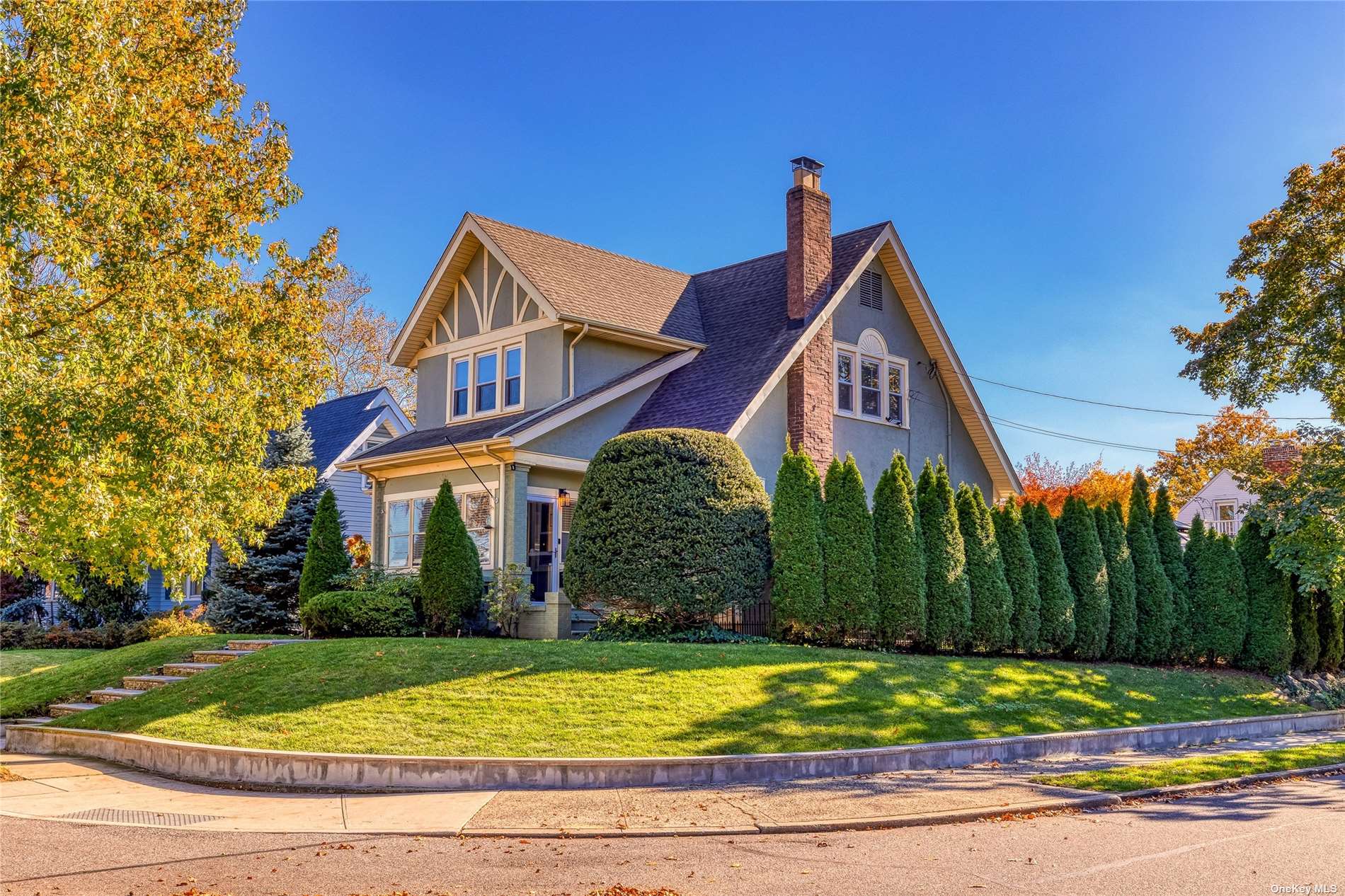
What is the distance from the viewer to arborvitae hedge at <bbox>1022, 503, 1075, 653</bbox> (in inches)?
799

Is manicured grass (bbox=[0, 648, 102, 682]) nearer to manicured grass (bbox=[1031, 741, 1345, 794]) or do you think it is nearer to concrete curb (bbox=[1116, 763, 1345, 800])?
manicured grass (bbox=[1031, 741, 1345, 794])

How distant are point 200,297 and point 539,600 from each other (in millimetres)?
10825

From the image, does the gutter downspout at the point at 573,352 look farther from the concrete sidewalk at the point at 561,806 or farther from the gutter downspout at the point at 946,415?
the concrete sidewalk at the point at 561,806

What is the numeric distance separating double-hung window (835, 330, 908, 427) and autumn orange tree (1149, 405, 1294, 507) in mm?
33331

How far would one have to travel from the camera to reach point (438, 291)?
85.3 ft

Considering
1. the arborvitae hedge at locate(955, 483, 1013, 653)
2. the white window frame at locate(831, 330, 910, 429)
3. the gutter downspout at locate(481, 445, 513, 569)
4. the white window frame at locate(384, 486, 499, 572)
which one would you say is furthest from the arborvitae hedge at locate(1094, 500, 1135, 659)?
the white window frame at locate(384, 486, 499, 572)

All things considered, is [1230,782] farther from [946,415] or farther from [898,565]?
[946,415]

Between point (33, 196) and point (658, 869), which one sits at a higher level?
point (33, 196)

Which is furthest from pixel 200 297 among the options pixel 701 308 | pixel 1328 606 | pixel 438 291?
pixel 1328 606

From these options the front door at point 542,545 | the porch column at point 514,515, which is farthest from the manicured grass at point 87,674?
the front door at point 542,545

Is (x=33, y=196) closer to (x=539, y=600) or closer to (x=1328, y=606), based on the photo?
(x=539, y=600)

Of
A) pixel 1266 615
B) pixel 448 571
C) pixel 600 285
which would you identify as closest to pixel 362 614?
pixel 448 571

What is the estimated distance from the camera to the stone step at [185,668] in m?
17.2

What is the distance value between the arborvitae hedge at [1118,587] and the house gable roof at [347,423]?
22.3 m
